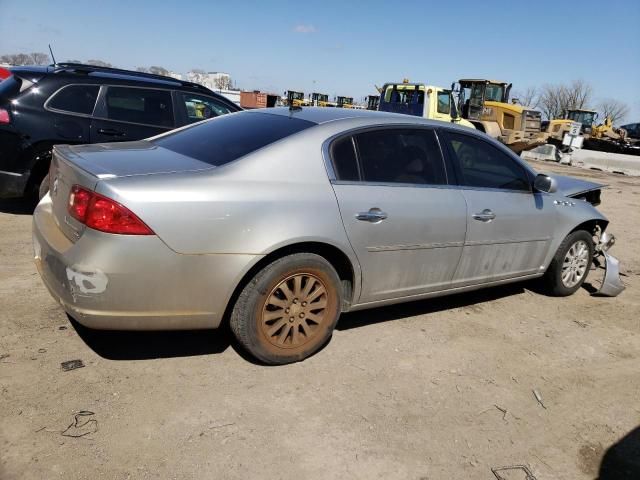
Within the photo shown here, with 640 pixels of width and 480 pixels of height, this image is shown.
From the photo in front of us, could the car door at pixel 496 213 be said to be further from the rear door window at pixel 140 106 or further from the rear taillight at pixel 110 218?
the rear door window at pixel 140 106

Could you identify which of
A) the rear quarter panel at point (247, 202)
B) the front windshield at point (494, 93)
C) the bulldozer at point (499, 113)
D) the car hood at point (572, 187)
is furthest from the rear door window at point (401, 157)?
the front windshield at point (494, 93)

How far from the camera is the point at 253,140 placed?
329 cm

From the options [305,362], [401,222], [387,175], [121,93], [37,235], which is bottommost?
[305,362]

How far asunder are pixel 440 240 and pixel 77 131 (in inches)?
159

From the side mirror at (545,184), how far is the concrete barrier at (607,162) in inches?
816

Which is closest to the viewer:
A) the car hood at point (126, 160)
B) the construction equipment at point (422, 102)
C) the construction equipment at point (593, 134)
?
the car hood at point (126, 160)

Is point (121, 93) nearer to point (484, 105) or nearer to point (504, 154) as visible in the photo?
point (504, 154)

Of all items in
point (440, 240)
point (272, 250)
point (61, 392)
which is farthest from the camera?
point (440, 240)

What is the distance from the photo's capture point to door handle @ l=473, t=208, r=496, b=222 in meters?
3.90

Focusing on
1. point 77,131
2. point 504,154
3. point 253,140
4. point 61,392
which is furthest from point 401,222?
point 77,131

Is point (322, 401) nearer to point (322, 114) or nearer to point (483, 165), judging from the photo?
point (322, 114)

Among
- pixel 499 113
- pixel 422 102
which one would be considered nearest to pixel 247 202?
pixel 422 102

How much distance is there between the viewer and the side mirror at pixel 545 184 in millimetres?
4291

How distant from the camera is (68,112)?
216 inches
